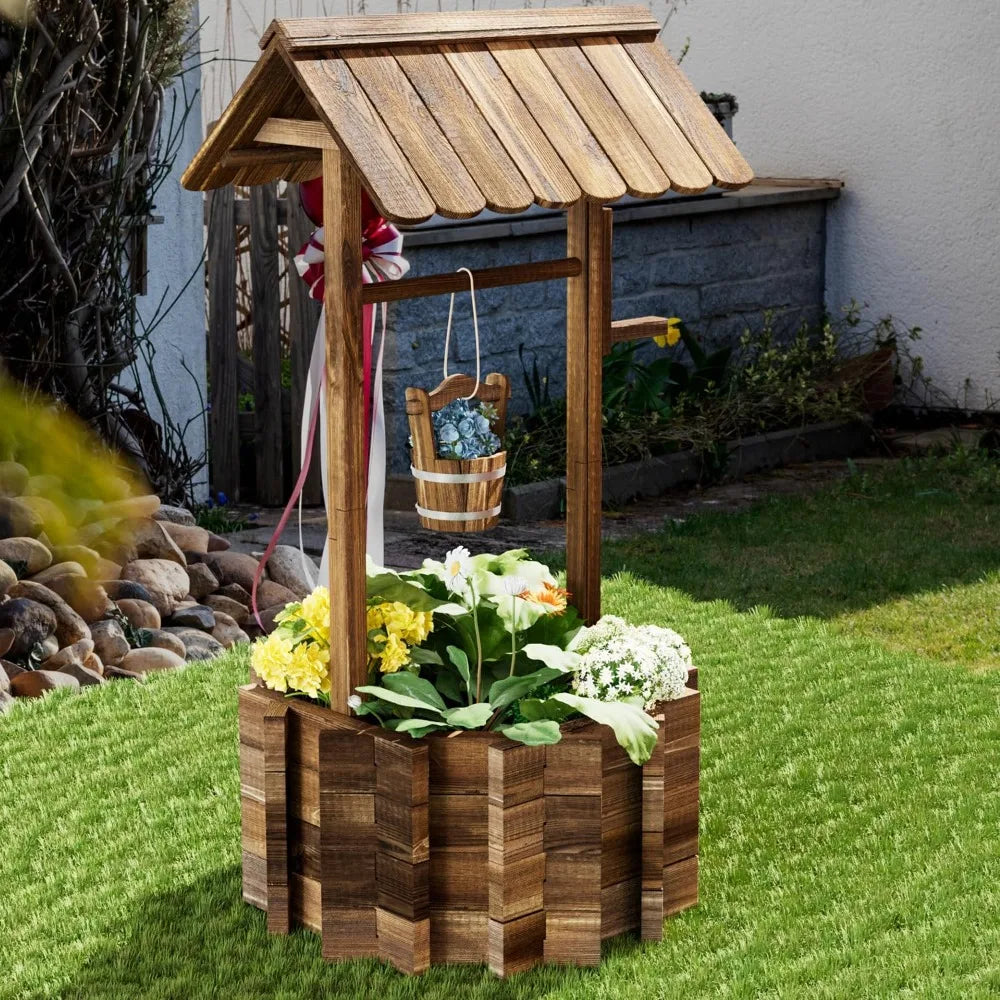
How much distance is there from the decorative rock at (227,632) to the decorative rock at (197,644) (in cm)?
4

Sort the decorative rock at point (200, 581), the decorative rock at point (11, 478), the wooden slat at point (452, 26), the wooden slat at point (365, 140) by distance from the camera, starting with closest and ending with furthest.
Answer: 1. the wooden slat at point (365, 140)
2. the wooden slat at point (452, 26)
3. the decorative rock at point (11, 478)
4. the decorative rock at point (200, 581)

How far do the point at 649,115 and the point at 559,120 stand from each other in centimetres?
26

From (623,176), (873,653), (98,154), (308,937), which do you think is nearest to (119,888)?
(308,937)

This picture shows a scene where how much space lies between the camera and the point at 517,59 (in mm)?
3562

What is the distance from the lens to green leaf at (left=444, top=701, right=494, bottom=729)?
3.41 meters

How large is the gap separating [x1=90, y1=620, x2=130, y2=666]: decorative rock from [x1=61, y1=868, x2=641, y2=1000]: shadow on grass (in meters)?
1.86

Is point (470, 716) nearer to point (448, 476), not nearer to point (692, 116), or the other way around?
point (448, 476)

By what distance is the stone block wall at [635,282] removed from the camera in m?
7.62

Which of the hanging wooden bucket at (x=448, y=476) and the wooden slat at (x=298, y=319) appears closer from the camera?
the hanging wooden bucket at (x=448, y=476)

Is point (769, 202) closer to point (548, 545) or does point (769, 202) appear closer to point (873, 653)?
point (548, 545)

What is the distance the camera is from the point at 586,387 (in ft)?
12.7

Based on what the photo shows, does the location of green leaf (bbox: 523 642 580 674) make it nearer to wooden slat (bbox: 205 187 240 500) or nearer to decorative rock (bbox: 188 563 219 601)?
decorative rock (bbox: 188 563 219 601)

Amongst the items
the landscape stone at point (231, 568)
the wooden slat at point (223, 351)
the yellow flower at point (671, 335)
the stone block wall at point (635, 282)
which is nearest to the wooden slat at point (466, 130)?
the yellow flower at point (671, 335)

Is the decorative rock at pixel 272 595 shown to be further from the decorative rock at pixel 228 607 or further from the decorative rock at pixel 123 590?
the decorative rock at pixel 123 590
